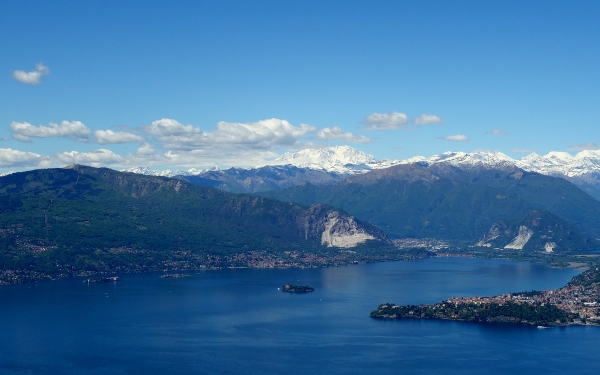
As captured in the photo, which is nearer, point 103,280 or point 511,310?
point 511,310

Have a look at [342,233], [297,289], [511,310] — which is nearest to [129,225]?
[342,233]

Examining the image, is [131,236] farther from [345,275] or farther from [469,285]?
[469,285]

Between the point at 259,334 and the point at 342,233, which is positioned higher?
the point at 342,233

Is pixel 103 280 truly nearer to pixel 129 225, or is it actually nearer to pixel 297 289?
pixel 297 289

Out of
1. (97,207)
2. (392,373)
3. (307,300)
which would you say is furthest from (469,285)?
(97,207)

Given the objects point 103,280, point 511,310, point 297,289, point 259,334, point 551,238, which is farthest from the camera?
point 551,238

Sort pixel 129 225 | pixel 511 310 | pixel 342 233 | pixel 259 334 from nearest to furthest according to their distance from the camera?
1. pixel 259 334
2. pixel 511 310
3. pixel 129 225
4. pixel 342 233

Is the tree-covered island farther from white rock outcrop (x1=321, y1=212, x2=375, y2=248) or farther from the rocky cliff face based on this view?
the rocky cliff face
